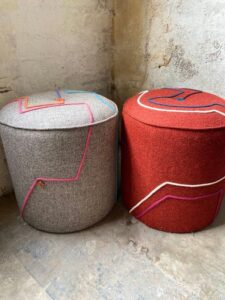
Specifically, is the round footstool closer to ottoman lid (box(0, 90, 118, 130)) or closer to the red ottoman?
ottoman lid (box(0, 90, 118, 130))

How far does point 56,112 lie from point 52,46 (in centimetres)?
54

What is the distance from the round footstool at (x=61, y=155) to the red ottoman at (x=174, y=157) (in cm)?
11

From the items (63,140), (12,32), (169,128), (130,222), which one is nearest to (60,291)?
(130,222)

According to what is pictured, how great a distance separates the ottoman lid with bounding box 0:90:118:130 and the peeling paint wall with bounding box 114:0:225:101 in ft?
1.62

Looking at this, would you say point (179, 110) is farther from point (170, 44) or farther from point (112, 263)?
point (112, 263)

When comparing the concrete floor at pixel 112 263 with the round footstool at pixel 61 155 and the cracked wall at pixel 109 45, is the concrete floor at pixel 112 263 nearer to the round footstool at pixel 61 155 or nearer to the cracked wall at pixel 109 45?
the round footstool at pixel 61 155

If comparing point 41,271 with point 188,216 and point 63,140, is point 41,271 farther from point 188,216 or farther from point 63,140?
→ point 188,216

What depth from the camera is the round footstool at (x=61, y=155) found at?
36.8 inches

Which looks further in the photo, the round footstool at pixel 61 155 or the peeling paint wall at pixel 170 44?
the peeling paint wall at pixel 170 44

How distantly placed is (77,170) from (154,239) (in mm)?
485

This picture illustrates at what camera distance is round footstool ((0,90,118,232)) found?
36.8 inches

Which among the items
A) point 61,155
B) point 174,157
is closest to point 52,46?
point 61,155

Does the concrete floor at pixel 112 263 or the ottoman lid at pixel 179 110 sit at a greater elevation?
the ottoman lid at pixel 179 110

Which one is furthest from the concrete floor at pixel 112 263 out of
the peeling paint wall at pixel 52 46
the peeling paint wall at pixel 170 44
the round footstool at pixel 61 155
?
the peeling paint wall at pixel 170 44
